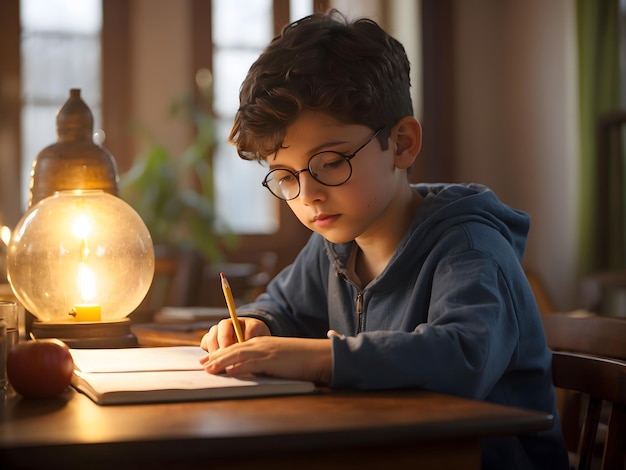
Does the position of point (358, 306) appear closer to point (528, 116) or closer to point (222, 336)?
point (222, 336)

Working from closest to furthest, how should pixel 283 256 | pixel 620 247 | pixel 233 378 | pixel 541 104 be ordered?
1. pixel 233 378
2. pixel 620 247
3. pixel 541 104
4. pixel 283 256

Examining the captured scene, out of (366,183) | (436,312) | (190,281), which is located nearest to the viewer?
(436,312)

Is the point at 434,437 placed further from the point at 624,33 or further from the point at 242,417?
the point at 624,33

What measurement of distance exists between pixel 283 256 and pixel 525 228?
4.62 m

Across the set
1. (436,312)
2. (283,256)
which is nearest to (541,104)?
(283,256)

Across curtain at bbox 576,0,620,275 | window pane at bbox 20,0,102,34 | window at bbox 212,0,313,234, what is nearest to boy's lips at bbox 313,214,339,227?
curtain at bbox 576,0,620,275

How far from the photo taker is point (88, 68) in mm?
5750

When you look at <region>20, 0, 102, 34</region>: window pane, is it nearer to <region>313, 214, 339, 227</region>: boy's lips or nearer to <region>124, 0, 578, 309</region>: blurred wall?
<region>124, 0, 578, 309</region>: blurred wall

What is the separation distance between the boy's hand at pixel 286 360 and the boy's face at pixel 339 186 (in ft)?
1.07

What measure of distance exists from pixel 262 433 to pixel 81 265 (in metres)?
0.81

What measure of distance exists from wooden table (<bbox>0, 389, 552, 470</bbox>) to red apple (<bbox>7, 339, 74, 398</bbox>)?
76mm

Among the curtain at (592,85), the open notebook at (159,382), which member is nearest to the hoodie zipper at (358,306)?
the open notebook at (159,382)

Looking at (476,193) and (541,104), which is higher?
(541,104)

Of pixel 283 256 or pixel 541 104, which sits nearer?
pixel 541 104
